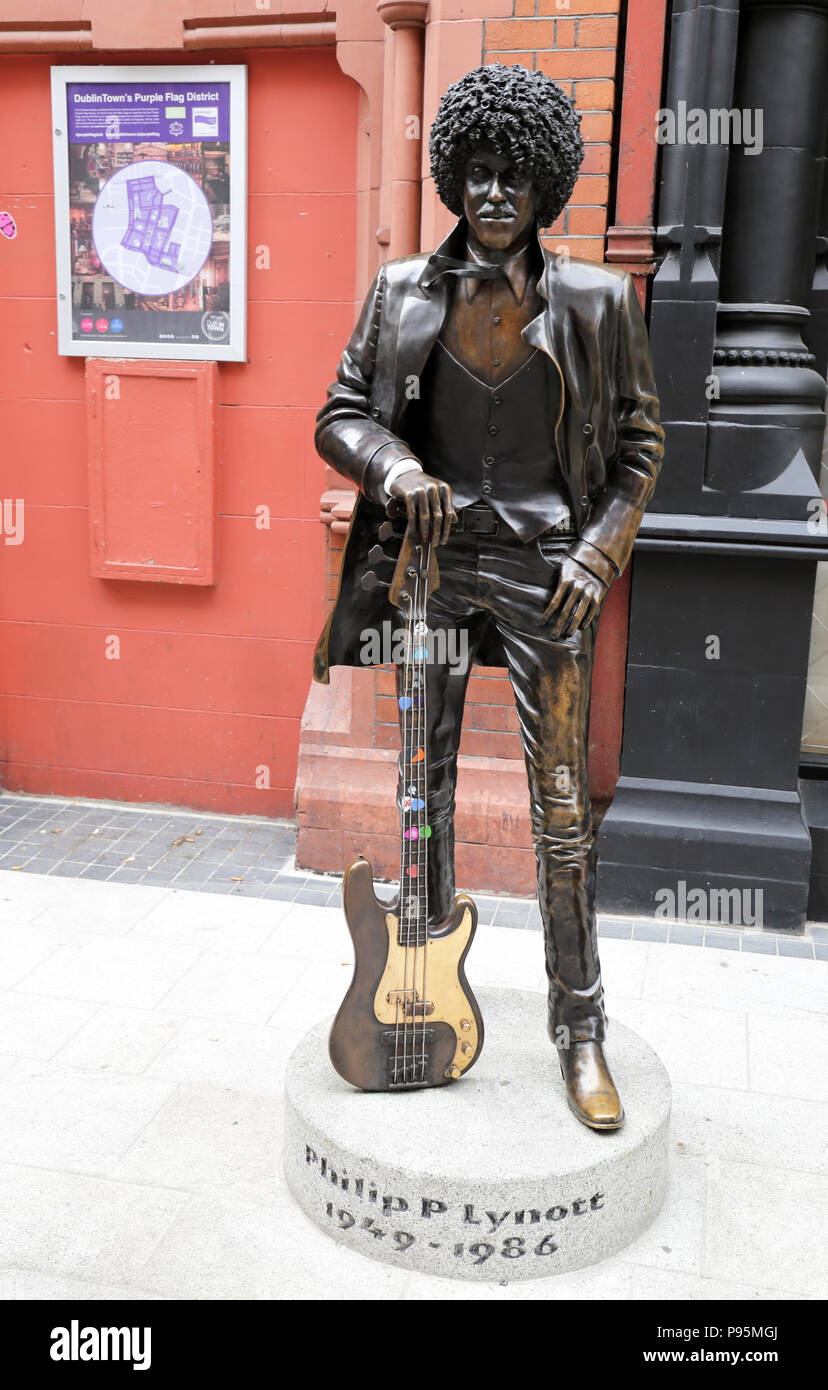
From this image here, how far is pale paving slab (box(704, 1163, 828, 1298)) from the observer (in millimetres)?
3057

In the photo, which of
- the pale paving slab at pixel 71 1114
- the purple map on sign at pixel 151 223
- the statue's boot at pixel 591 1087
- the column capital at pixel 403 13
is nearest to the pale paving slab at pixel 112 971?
the pale paving slab at pixel 71 1114

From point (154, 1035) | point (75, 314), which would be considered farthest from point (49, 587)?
point (154, 1035)

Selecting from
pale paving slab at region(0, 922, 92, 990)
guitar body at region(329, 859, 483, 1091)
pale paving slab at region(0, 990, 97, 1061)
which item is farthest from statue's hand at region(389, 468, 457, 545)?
pale paving slab at region(0, 922, 92, 990)

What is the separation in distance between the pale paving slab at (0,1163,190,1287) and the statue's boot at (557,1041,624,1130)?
1.03 meters

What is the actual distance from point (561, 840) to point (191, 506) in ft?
11.0

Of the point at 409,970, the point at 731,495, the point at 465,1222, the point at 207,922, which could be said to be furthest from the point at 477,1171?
the point at 731,495

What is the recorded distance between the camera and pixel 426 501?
2.87 meters

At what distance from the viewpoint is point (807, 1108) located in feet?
12.6

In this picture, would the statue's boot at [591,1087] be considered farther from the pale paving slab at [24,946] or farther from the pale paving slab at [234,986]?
the pale paving slab at [24,946]

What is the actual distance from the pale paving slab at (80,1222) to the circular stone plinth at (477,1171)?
37 centimetres

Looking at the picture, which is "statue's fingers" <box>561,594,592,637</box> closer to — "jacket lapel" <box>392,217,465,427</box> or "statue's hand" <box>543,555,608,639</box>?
"statue's hand" <box>543,555,608,639</box>

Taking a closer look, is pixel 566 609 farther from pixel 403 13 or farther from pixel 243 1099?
pixel 403 13

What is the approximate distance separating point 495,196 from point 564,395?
47 centimetres

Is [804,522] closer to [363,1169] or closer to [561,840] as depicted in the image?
[561,840]
